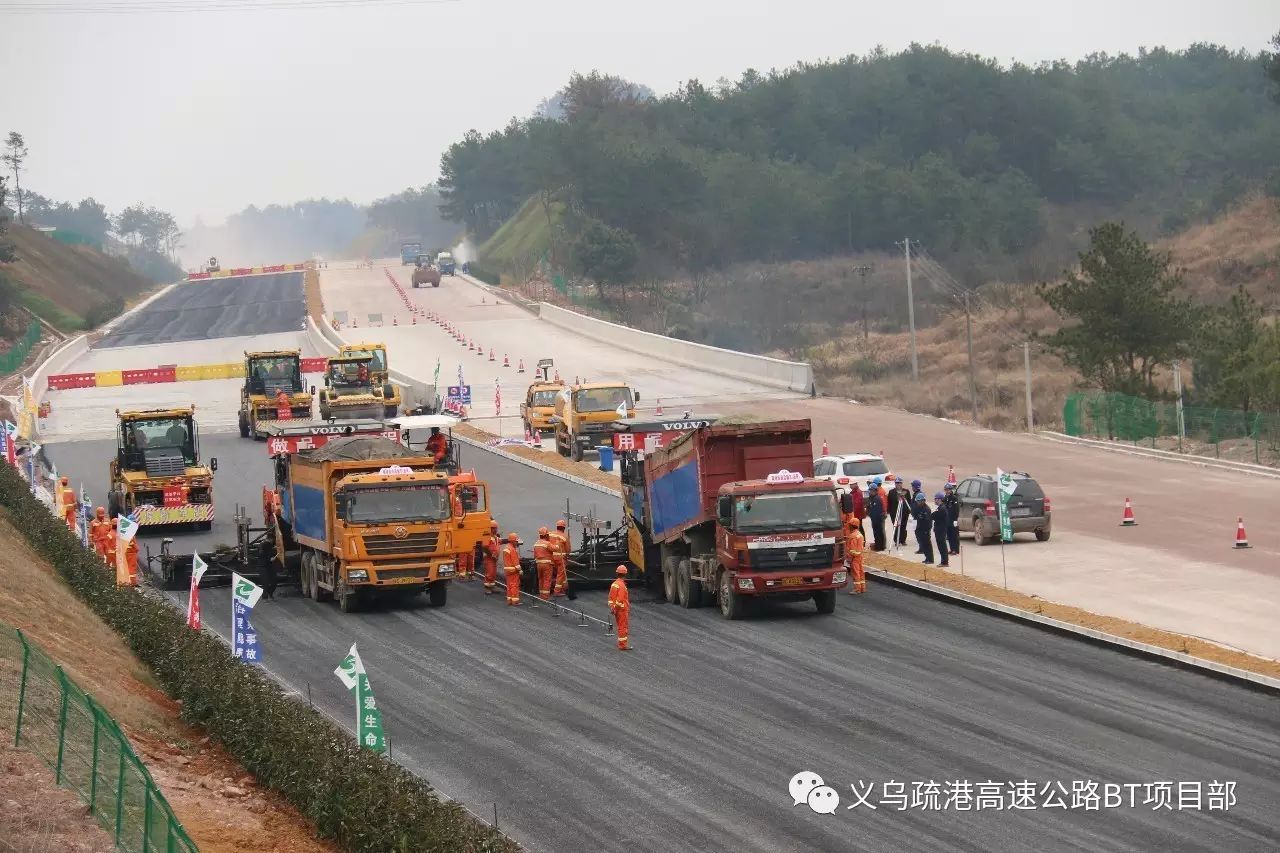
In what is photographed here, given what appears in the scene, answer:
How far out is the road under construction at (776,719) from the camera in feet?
54.2

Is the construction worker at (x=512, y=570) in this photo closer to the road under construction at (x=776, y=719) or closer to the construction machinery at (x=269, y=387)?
the road under construction at (x=776, y=719)

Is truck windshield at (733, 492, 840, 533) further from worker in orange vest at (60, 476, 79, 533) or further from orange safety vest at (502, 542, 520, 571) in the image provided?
worker in orange vest at (60, 476, 79, 533)

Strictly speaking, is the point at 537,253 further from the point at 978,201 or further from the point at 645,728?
the point at 645,728

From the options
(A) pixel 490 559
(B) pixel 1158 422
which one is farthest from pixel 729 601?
(B) pixel 1158 422

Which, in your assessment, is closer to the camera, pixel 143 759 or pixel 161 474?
pixel 143 759

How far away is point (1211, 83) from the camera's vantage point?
183 m

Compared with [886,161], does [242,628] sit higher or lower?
lower

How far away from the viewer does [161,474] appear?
3941 centimetres

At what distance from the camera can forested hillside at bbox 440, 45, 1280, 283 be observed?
13012 centimetres

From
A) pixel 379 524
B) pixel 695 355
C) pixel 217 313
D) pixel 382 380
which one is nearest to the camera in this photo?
pixel 379 524

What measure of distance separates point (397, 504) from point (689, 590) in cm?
512

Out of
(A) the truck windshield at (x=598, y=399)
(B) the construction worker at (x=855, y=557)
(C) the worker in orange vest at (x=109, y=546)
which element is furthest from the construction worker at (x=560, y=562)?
(A) the truck windshield at (x=598, y=399)

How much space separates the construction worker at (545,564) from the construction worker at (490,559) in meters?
1.00

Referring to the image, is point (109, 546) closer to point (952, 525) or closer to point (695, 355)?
point (952, 525)
